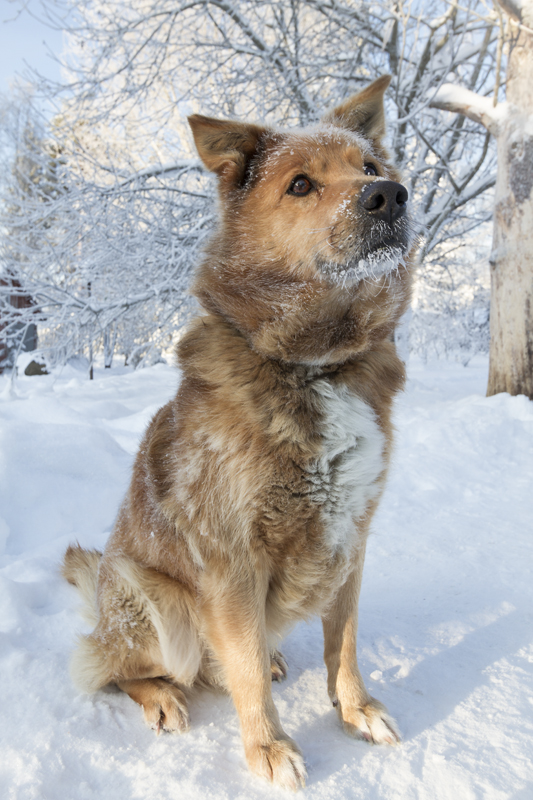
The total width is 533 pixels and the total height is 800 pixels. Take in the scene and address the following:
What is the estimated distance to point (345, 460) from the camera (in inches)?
63.6

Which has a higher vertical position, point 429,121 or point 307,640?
point 429,121

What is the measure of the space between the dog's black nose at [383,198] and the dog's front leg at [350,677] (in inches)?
45.7

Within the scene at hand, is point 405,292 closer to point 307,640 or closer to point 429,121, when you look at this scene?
point 307,640

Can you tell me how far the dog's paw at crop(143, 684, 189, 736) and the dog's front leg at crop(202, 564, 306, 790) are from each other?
0.26 metres

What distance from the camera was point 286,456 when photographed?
1.55 meters

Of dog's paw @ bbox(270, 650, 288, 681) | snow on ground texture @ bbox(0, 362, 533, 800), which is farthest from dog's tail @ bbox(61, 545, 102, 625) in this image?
dog's paw @ bbox(270, 650, 288, 681)

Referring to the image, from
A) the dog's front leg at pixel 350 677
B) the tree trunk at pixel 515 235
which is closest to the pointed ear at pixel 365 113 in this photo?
the dog's front leg at pixel 350 677

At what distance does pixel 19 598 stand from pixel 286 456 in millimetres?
1523

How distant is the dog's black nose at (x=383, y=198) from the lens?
5.35ft

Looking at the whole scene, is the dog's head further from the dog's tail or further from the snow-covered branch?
the snow-covered branch

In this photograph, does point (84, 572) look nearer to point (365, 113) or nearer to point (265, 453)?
point (265, 453)

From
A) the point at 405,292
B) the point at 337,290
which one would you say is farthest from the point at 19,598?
the point at 405,292

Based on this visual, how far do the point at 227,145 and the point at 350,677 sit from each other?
2052mm

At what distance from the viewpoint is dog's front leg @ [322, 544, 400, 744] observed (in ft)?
5.45
